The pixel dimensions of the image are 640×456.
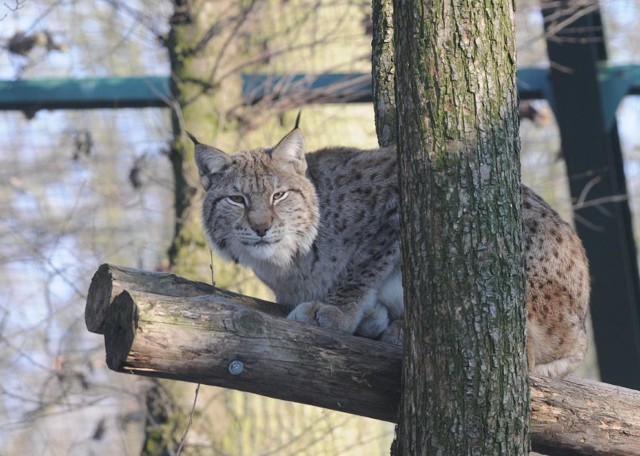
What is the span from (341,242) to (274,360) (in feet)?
4.30

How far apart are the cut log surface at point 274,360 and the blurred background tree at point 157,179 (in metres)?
2.67

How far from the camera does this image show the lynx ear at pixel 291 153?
4.73 m

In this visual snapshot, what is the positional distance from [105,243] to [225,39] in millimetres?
1705

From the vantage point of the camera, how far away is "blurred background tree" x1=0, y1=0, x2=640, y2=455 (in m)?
6.58

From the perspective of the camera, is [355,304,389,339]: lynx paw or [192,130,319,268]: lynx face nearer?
[355,304,389,339]: lynx paw

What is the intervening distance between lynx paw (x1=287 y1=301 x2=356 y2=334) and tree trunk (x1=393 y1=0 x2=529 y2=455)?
1.10 metres

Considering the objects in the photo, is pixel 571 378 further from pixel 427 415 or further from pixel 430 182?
pixel 430 182

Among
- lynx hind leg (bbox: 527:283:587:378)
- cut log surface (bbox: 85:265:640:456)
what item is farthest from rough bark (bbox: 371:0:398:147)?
cut log surface (bbox: 85:265:640:456)

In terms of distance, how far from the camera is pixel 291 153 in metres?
4.75

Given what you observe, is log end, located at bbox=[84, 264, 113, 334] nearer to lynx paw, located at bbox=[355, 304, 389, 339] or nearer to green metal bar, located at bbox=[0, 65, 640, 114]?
lynx paw, located at bbox=[355, 304, 389, 339]

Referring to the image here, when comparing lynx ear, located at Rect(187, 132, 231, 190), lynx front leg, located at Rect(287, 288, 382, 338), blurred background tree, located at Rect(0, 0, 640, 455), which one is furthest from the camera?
blurred background tree, located at Rect(0, 0, 640, 455)

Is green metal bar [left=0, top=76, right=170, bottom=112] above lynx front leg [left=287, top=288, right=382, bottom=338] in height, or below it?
above

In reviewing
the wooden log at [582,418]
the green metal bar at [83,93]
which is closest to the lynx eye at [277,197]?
the wooden log at [582,418]

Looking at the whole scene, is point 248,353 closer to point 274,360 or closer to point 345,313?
point 274,360
